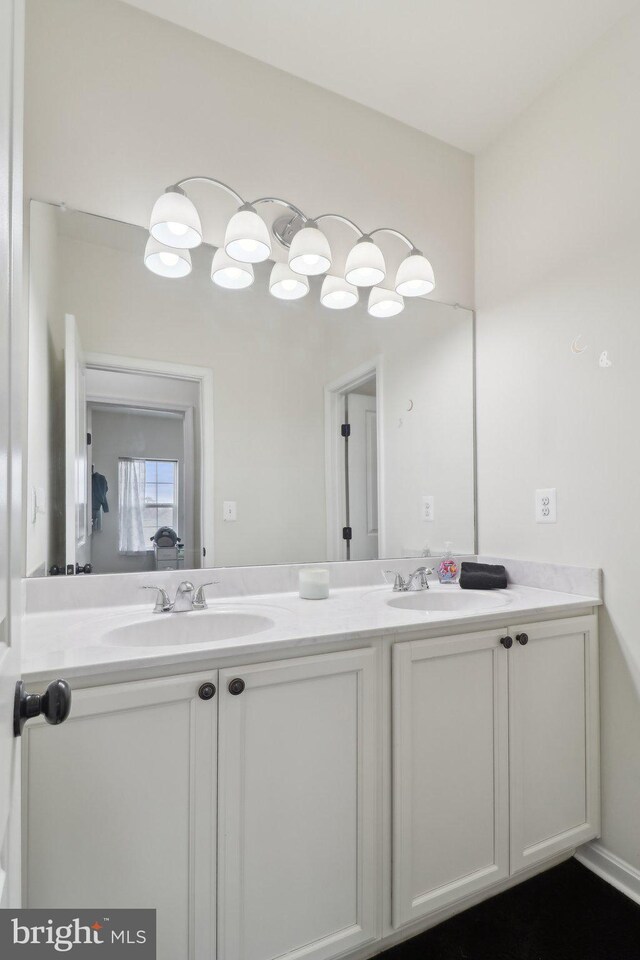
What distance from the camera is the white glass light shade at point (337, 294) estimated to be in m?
1.87

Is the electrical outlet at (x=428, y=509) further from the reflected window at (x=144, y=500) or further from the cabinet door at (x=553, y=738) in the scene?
the reflected window at (x=144, y=500)

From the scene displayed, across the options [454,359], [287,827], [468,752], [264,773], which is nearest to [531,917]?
[468,752]

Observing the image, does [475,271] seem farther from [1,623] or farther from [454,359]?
[1,623]

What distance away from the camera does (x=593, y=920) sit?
1425mm

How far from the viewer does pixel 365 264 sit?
178 cm

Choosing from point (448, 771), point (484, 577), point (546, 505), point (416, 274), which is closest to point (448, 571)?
point (484, 577)

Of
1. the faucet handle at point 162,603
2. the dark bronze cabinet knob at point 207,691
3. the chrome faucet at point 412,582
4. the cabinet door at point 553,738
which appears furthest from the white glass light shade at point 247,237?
the cabinet door at point 553,738

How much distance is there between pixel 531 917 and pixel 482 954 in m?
0.22

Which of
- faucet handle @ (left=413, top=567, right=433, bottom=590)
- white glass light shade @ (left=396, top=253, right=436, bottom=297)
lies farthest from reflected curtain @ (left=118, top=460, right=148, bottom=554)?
white glass light shade @ (left=396, top=253, right=436, bottom=297)

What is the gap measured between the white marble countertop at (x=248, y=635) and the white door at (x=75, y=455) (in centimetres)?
18

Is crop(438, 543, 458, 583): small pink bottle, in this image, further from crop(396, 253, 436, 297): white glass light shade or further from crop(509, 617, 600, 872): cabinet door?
crop(396, 253, 436, 297): white glass light shade

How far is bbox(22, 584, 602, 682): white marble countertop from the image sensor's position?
40.0 inches

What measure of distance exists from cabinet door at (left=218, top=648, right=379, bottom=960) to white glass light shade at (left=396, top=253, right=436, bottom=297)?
135 cm

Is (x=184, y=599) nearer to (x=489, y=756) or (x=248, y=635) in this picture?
(x=248, y=635)
